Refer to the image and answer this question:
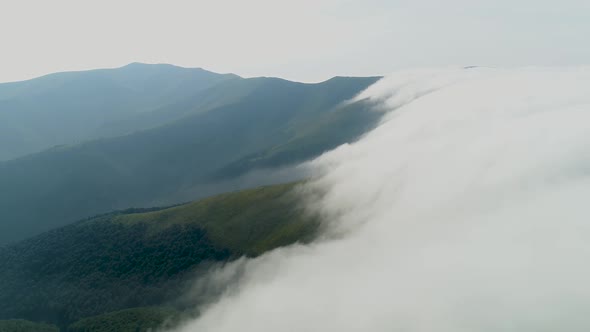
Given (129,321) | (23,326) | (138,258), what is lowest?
(129,321)

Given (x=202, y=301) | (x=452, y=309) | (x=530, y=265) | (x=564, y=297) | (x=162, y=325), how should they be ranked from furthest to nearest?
(x=202, y=301), (x=162, y=325), (x=530, y=265), (x=452, y=309), (x=564, y=297)

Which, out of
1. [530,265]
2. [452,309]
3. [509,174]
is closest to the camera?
[452,309]

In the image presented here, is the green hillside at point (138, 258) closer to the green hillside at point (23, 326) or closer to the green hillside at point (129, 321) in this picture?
the green hillside at point (23, 326)

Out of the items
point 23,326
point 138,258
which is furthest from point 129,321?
point 138,258

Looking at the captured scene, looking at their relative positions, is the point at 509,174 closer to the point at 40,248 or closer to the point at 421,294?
the point at 421,294

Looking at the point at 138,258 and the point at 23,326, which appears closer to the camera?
the point at 23,326

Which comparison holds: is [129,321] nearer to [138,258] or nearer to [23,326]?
[23,326]

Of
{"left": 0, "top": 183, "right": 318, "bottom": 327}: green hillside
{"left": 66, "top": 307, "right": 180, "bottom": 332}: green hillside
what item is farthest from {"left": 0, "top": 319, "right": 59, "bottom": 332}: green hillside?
{"left": 66, "top": 307, "right": 180, "bottom": 332}: green hillside

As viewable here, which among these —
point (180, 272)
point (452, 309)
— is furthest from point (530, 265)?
point (180, 272)

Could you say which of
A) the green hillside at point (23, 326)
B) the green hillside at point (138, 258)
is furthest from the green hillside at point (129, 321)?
the green hillside at point (138, 258)
